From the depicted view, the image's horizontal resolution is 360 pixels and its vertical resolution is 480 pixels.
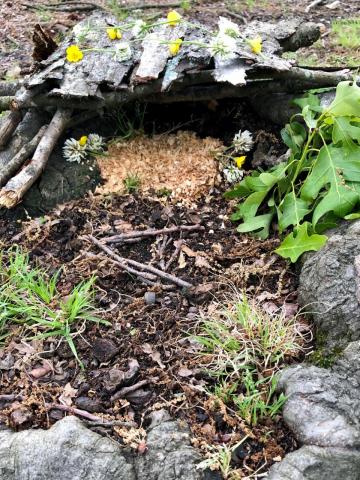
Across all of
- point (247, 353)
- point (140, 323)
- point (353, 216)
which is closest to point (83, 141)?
point (140, 323)

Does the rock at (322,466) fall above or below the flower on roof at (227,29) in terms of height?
below

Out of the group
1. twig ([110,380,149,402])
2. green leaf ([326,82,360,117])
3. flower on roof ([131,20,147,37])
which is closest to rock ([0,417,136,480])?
twig ([110,380,149,402])

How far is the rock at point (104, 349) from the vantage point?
117 inches

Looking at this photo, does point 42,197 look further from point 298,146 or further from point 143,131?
point 298,146

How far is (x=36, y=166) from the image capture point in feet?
12.9

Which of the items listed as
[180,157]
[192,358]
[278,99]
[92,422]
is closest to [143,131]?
[180,157]

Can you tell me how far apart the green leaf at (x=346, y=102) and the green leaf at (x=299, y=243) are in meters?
0.73

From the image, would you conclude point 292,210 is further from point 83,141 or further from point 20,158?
point 20,158

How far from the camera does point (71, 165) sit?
412 centimetres

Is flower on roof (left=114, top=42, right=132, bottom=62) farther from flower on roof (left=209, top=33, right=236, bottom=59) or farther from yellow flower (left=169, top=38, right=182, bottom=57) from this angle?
flower on roof (left=209, top=33, right=236, bottom=59)

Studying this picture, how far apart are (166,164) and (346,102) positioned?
1291 mm

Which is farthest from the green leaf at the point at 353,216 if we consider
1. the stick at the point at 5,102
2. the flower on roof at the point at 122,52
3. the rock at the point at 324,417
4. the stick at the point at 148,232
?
the stick at the point at 5,102

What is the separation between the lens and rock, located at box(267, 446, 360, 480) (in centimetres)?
231

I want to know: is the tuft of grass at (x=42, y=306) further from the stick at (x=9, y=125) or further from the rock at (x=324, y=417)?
the stick at (x=9, y=125)
